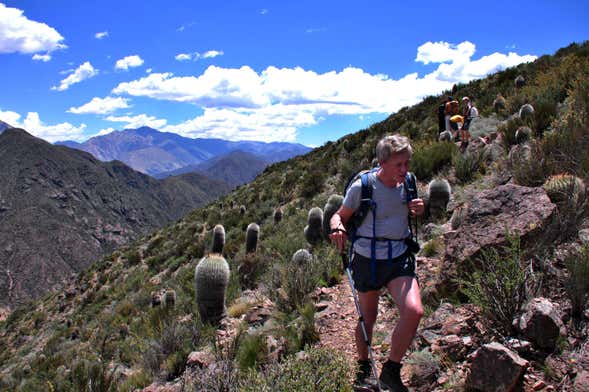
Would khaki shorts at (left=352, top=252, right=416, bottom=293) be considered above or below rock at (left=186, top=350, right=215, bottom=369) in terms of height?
above

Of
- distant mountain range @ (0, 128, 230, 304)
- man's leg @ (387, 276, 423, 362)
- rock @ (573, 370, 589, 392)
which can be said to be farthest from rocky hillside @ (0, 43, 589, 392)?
distant mountain range @ (0, 128, 230, 304)

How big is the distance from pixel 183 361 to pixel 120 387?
87cm

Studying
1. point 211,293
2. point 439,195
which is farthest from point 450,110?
point 211,293

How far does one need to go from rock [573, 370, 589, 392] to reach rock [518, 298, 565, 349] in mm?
296

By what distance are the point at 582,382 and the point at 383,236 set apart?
1529mm

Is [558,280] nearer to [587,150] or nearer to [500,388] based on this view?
[500,388]

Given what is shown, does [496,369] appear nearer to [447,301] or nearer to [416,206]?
[416,206]

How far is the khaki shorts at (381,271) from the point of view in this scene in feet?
10.3

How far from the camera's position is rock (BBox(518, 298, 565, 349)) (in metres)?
2.86

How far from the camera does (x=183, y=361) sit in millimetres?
5453

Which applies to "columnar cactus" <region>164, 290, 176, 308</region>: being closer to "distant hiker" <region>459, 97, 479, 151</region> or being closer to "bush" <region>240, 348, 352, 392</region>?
"bush" <region>240, 348, 352, 392</region>

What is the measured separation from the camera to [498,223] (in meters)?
4.04

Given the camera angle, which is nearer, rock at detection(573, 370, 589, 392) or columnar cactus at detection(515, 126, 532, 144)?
rock at detection(573, 370, 589, 392)

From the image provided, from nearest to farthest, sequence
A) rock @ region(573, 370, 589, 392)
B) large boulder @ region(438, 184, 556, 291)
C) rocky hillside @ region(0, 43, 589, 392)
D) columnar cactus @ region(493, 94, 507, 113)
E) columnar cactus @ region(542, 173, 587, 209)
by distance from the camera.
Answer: rock @ region(573, 370, 589, 392), rocky hillside @ region(0, 43, 589, 392), large boulder @ region(438, 184, 556, 291), columnar cactus @ region(542, 173, 587, 209), columnar cactus @ region(493, 94, 507, 113)
